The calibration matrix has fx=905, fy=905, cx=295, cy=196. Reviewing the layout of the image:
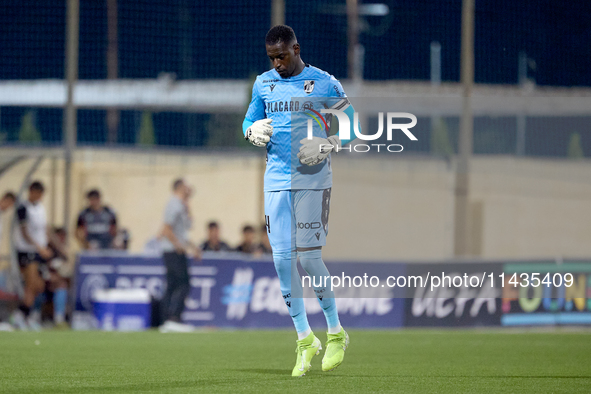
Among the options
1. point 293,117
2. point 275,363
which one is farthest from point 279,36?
point 275,363

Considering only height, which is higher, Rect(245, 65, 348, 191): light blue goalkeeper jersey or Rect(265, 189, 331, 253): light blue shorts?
Rect(245, 65, 348, 191): light blue goalkeeper jersey

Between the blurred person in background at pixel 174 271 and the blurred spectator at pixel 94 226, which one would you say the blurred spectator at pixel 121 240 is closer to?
the blurred spectator at pixel 94 226

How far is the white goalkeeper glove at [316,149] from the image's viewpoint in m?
6.17

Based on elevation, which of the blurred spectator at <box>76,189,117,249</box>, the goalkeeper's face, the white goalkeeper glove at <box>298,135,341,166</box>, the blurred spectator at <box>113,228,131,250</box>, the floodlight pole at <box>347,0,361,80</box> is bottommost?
the blurred spectator at <box>113,228,131,250</box>

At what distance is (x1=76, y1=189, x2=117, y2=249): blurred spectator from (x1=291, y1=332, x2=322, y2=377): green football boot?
765cm

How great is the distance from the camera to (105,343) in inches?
363

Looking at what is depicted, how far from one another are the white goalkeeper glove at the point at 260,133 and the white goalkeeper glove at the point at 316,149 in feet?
0.81

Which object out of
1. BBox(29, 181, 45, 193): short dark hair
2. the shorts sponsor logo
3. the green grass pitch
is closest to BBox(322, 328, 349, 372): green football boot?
the green grass pitch

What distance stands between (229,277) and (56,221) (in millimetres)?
3315

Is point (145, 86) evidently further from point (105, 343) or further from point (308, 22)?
point (105, 343)

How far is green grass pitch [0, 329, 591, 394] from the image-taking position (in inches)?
220

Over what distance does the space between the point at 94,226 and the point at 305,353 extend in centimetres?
779

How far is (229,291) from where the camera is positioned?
40.8 feet

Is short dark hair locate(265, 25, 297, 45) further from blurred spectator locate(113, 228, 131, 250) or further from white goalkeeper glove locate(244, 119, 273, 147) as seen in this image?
blurred spectator locate(113, 228, 131, 250)
